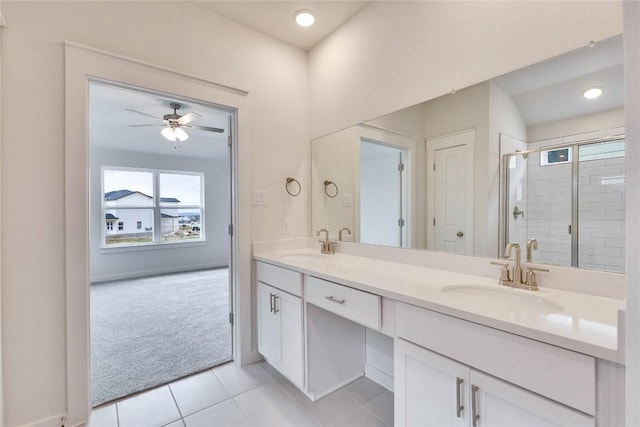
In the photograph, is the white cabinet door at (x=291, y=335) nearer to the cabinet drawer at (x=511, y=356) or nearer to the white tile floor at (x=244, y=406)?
the white tile floor at (x=244, y=406)

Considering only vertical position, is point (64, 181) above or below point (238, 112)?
below

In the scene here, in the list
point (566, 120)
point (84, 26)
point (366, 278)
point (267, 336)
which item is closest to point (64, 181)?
point (84, 26)

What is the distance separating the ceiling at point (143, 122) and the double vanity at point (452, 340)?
160cm

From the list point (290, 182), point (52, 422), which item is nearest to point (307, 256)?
point (290, 182)

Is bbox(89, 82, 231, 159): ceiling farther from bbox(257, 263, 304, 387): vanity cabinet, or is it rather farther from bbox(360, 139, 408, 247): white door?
bbox(257, 263, 304, 387): vanity cabinet

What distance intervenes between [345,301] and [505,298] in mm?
685

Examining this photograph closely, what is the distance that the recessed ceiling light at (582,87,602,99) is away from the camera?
1105 millimetres

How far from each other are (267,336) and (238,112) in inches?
64.9

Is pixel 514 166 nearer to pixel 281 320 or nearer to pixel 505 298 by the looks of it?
pixel 505 298

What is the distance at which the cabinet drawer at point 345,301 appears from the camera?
1251mm

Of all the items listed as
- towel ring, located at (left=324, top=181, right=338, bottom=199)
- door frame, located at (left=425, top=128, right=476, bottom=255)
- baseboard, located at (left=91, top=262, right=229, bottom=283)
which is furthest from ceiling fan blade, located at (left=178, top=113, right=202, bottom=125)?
baseboard, located at (left=91, top=262, right=229, bottom=283)

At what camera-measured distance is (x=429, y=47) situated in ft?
5.29

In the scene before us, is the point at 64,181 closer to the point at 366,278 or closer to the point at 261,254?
the point at 261,254

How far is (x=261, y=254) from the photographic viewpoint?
217 centimetres
